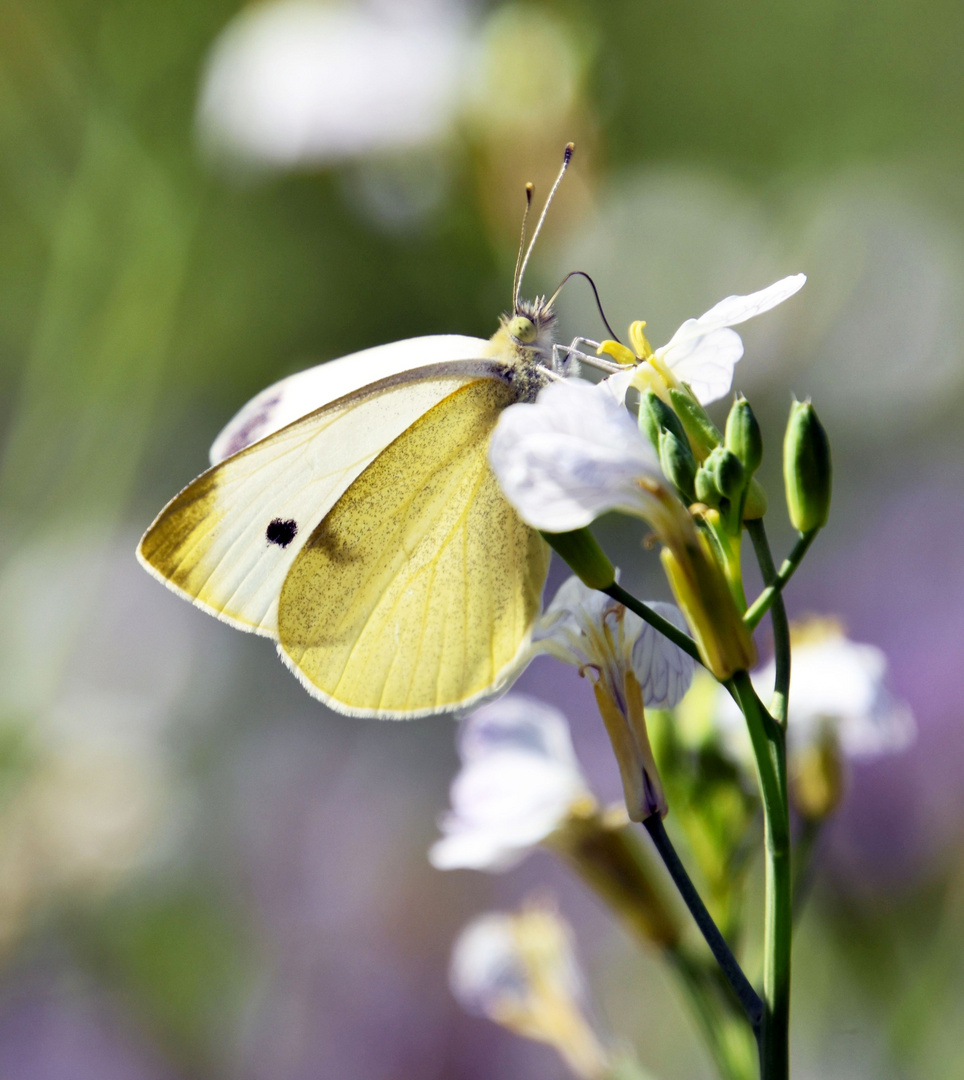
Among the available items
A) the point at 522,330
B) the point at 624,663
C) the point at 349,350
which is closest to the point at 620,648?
the point at 624,663

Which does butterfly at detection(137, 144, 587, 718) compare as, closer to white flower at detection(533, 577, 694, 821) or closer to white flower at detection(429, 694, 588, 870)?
white flower at detection(429, 694, 588, 870)

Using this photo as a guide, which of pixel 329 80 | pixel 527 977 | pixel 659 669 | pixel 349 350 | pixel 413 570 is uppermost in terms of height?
pixel 329 80

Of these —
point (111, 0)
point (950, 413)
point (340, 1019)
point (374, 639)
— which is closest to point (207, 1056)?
point (340, 1019)

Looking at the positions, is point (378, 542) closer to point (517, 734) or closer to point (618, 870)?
point (517, 734)

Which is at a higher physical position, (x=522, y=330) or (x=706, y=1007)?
(x=522, y=330)

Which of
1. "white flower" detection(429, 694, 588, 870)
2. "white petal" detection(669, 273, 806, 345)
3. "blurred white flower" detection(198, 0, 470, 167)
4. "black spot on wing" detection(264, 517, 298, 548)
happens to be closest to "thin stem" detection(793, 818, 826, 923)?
"white flower" detection(429, 694, 588, 870)

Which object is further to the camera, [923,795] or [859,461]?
[859,461]

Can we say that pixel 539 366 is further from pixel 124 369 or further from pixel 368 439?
pixel 124 369

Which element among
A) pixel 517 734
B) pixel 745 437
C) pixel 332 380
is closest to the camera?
pixel 745 437
